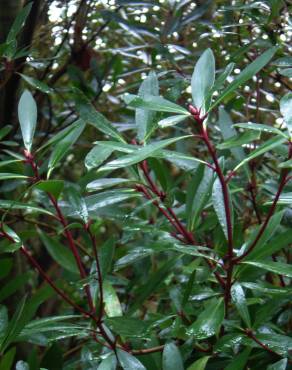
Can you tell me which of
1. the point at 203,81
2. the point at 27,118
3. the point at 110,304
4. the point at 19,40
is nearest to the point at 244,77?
the point at 203,81

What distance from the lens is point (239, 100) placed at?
116 centimetres

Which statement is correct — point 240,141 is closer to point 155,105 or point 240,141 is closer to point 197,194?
point 155,105

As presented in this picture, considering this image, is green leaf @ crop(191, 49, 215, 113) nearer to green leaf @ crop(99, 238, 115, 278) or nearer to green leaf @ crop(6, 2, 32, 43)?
green leaf @ crop(99, 238, 115, 278)

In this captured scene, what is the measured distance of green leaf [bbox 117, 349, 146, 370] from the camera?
77cm

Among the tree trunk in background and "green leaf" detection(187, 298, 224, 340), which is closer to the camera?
"green leaf" detection(187, 298, 224, 340)

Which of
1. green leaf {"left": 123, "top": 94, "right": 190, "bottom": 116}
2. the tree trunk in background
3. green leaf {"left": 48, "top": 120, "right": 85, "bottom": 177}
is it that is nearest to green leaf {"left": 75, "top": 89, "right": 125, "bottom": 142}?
green leaf {"left": 48, "top": 120, "right": 85, "bottom": 177}

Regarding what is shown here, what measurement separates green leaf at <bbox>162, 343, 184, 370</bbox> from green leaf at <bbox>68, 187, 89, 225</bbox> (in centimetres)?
19

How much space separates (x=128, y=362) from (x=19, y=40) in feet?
2.71

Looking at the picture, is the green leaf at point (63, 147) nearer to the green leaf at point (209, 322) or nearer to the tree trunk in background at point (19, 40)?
the green leaf at point (209, 322)

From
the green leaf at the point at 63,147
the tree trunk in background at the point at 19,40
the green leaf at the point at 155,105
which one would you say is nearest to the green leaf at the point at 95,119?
the green leaf at the point at 63,147

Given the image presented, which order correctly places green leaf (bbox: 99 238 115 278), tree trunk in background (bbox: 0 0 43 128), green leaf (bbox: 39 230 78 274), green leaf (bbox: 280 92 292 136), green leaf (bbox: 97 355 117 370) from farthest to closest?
tree trunk in background (bbox: 0 0 43 128) → green leaf (bbox: 39 230 78 274) → green leaf (bbox: 99 238 115 278) → green leaf (bbox: 97 355 117 370) → green leaf (bbox: 280 92 292 136)

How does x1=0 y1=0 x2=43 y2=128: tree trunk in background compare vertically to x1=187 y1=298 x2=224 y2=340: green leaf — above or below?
above

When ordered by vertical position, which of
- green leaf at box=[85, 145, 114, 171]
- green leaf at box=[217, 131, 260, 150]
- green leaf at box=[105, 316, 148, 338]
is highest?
green leaf at box=[217, 131, 260, 150]

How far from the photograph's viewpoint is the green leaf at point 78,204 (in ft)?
2.52
